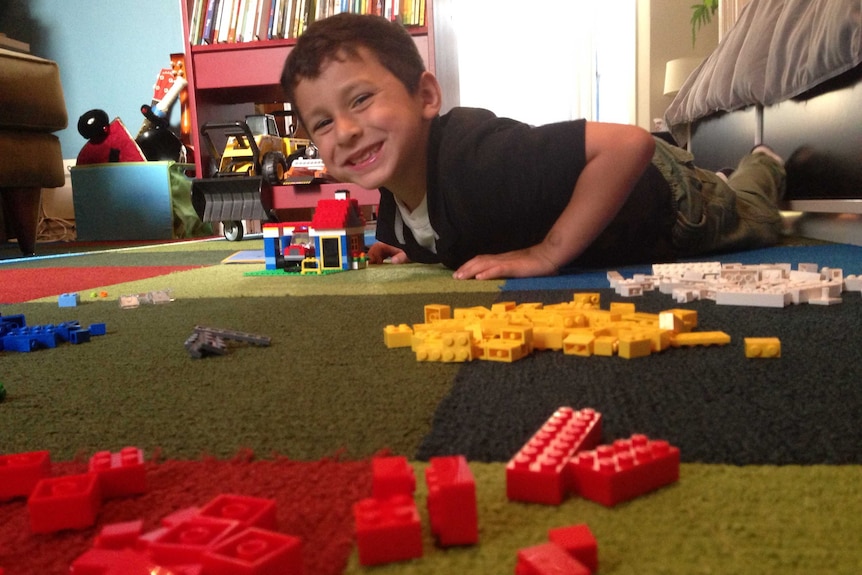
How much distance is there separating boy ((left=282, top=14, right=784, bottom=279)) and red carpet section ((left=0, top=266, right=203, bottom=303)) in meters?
0.61

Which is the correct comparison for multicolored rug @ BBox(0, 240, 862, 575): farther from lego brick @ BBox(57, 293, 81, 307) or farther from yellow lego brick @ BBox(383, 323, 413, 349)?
lego brick @ BBox(57, 293, 81, 307)

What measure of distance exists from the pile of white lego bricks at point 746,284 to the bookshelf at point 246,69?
177 centimetres

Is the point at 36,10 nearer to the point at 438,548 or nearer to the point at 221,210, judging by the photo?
the point at 221,210

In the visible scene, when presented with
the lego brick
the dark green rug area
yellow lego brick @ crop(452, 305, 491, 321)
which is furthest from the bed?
the lego brick

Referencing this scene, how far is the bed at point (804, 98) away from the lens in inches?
58.6

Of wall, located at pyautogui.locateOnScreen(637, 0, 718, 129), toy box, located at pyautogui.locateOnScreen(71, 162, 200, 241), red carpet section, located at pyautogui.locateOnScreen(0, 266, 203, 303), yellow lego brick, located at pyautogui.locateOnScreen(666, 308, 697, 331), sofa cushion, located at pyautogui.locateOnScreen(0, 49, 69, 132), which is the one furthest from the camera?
wall, located at pyautogui.locateOnScreen(637, 0, 718, 129)

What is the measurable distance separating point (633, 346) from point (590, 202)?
0.63m

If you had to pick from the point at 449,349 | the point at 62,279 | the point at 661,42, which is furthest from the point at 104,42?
the point at 449,349

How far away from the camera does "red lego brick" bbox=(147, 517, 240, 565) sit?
1.05 ft

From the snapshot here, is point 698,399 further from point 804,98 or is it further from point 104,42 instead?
point 104,42

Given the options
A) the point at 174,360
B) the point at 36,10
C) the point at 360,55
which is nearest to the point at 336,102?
the point at 360,55

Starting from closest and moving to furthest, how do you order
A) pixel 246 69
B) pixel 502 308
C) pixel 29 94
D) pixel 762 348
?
1. pixel 762 348
2. pixel 502 308
3. pixel 29 94
4. pixel 246 69

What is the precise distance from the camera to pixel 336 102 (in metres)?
1.23

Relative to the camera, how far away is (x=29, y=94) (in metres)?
2.42
